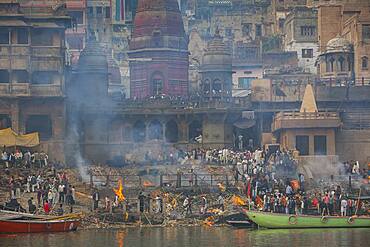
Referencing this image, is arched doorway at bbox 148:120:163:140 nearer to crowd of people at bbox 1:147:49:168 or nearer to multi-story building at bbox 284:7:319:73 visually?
crowd of people at bbox 1:147:49:168

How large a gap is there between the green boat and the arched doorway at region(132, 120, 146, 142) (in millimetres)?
19447

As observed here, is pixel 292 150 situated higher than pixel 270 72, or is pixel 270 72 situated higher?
pixel 270 72

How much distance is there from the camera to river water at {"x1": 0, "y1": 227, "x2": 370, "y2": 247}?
138 ft

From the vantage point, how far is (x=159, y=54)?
7081cm

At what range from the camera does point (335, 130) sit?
63.4 meters

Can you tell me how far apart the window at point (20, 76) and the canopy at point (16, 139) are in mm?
3515

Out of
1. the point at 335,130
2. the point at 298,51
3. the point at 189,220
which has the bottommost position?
the point at 189,220

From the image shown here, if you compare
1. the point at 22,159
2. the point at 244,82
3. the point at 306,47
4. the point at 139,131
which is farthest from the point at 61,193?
the point at 306,47

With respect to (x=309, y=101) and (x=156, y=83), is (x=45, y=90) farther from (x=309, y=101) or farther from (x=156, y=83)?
(x=309, y=101)

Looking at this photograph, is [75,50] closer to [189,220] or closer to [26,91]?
[26,91]

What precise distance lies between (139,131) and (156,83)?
5.40 m

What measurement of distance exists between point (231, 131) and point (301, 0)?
34.6 metres

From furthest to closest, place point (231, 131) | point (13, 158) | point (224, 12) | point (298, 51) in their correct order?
point (224, 12), point (298, 51), point (231, 131), point (13, 158)

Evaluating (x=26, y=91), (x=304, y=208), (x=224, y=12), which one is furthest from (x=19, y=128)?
(x=224, y=12)
